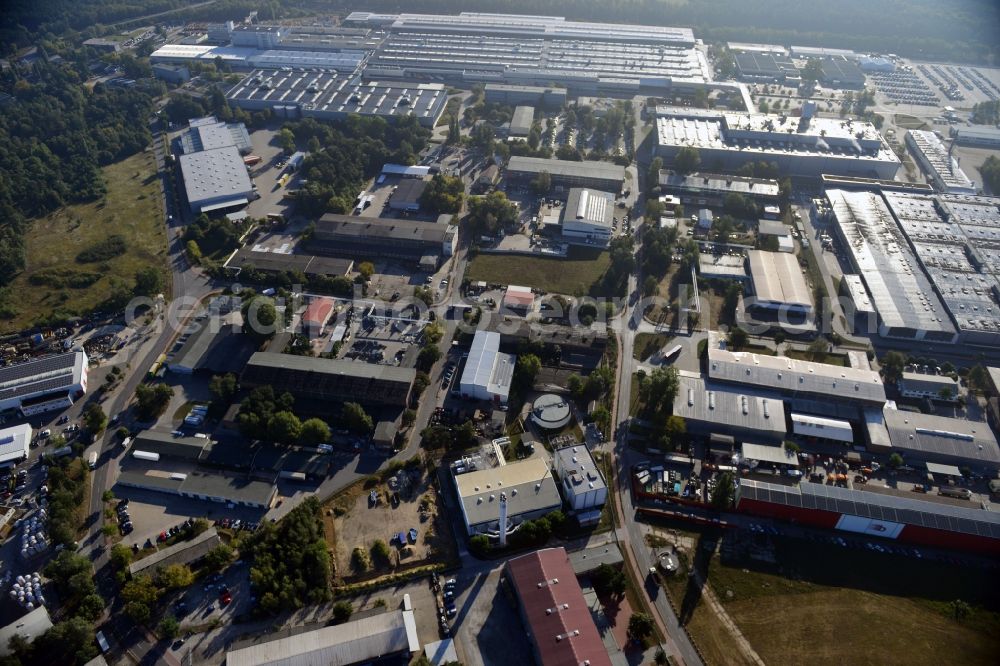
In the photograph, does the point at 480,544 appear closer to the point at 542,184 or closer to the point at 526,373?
the point at 526,373

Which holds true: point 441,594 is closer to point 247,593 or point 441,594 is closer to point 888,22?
point 247,593

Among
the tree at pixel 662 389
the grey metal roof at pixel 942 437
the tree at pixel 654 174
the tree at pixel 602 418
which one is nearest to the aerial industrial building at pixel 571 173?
the tree at pixel 654 174

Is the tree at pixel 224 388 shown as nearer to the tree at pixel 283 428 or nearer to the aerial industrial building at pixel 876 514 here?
the tree at pixel 283 428

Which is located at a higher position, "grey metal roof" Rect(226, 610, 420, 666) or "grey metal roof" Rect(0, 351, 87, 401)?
"grey metal roof" Rect(0, 351, 87, 401)

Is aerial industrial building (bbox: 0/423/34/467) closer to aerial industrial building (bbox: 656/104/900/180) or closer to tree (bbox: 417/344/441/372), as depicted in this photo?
tree (bbox: 417/344/441/372)

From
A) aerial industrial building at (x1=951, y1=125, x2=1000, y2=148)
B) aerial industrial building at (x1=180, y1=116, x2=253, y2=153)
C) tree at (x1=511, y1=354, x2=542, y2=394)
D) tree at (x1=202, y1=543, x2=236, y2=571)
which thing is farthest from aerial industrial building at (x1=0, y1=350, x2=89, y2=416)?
aerial industrial building at (x1=951, y1=125, x2=1000, y2=148)

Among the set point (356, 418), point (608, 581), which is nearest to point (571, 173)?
point (356, 418)
